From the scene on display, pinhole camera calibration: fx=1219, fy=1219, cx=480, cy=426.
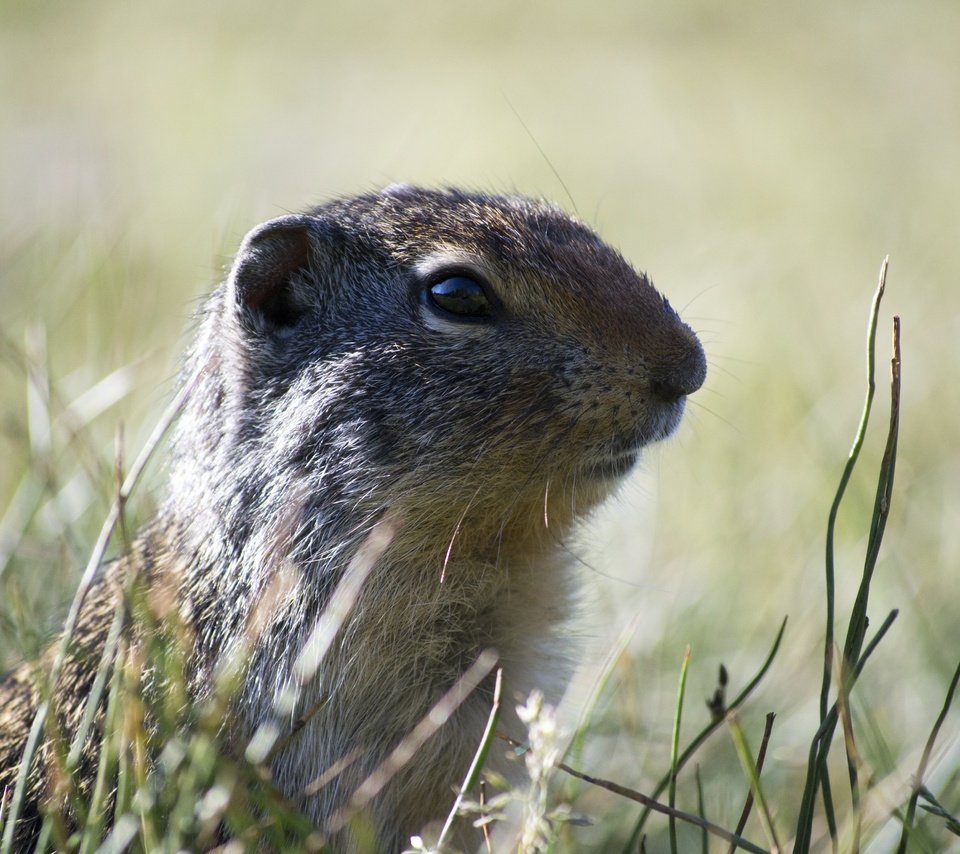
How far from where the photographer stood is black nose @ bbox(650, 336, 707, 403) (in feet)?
10.3

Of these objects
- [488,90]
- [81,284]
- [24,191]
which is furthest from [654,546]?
[488,90]

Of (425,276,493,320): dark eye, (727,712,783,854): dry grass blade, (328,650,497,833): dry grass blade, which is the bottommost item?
(328,650,497,833): dry grass blade

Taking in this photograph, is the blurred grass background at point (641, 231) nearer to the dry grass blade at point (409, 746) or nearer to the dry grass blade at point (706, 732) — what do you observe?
the dry grass blade at point (706, 732)

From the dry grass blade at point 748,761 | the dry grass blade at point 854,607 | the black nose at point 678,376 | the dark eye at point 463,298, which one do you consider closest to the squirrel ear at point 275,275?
the dark eye at point 463,298

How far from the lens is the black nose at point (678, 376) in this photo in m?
3.13

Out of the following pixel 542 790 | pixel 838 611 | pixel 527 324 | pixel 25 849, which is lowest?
pixel 25 849

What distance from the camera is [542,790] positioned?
84.8 inches

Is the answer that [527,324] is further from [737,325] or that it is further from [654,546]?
[737,325]

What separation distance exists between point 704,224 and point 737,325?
6.41 feet

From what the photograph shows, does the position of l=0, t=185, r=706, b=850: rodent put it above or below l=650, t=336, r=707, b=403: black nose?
below

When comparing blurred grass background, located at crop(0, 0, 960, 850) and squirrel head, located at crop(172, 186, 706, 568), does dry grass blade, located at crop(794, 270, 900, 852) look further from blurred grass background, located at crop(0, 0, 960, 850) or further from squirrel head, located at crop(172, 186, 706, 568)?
squirrel head, located at crop(172, 186, 706, 568)

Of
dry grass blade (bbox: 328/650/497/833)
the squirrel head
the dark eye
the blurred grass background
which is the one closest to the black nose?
the squirrel head

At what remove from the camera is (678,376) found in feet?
10.3

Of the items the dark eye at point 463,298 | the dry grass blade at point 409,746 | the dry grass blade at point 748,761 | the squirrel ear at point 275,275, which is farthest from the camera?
the squirrel ear at point 275,275
